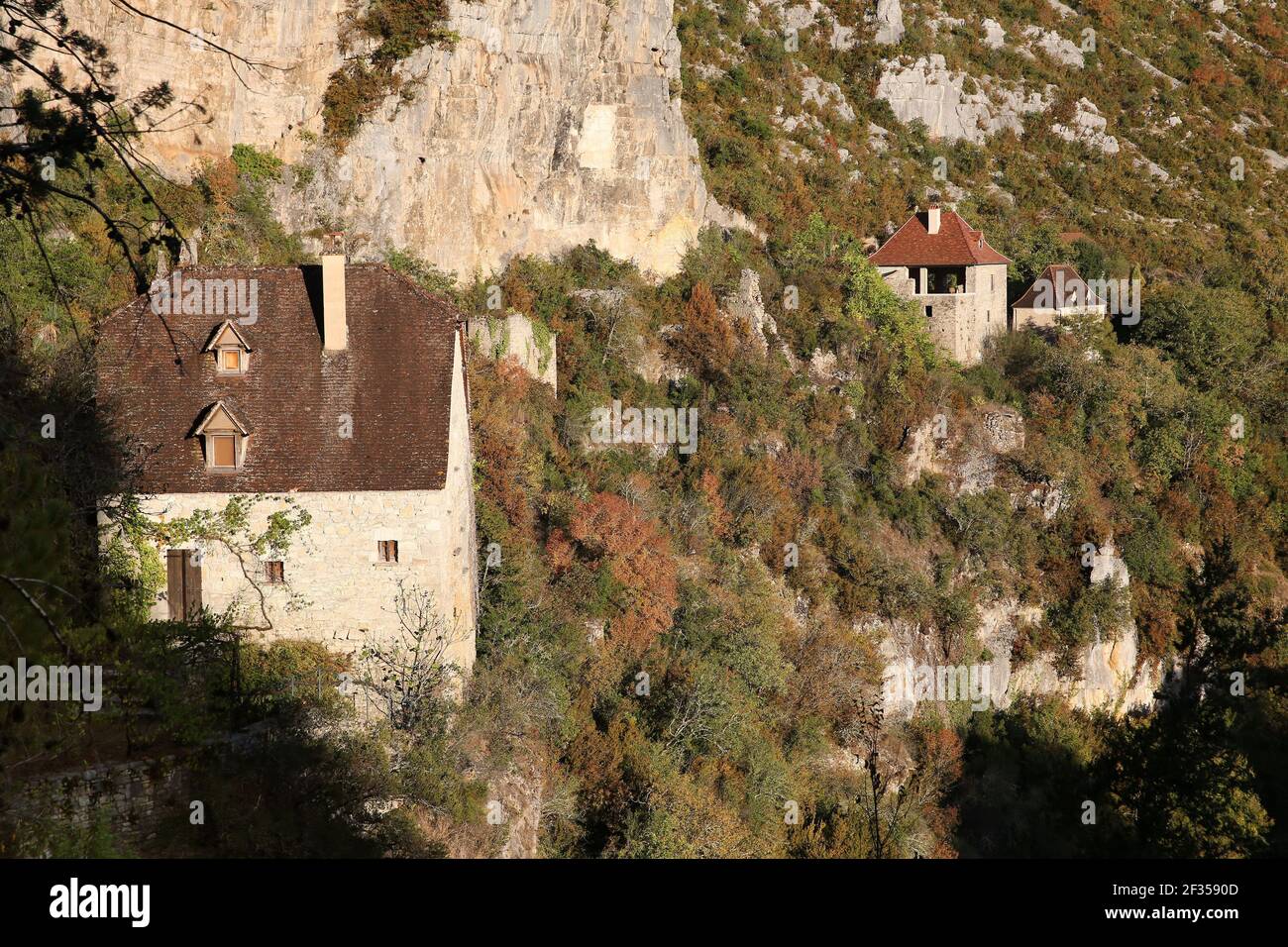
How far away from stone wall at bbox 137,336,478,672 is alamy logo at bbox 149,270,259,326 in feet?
10.3

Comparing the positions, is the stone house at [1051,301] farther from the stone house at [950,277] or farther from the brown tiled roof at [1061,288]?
the stone house at [950,277]

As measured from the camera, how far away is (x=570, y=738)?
24.9 metres

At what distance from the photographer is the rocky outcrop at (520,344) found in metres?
30.9

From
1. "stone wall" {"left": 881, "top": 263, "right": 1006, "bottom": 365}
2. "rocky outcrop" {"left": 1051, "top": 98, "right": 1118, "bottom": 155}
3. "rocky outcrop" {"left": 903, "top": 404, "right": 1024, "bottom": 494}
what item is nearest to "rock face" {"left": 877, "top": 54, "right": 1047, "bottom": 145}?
"rocky outcrop" {"left": 1051, "top": 98, "right": 1118, "bottom": 155}

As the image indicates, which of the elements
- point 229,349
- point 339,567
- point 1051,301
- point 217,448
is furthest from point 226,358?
point 1051,301

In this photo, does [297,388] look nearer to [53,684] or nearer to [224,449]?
[224,449]

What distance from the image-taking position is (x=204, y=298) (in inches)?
833

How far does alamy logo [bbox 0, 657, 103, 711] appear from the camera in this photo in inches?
443

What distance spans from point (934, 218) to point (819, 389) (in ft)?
31.3

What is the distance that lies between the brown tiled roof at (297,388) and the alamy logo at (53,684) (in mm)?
5229

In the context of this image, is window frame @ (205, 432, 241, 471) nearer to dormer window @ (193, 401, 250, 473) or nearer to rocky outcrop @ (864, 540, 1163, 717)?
dormer window @ (193, 401, 250, 473)
